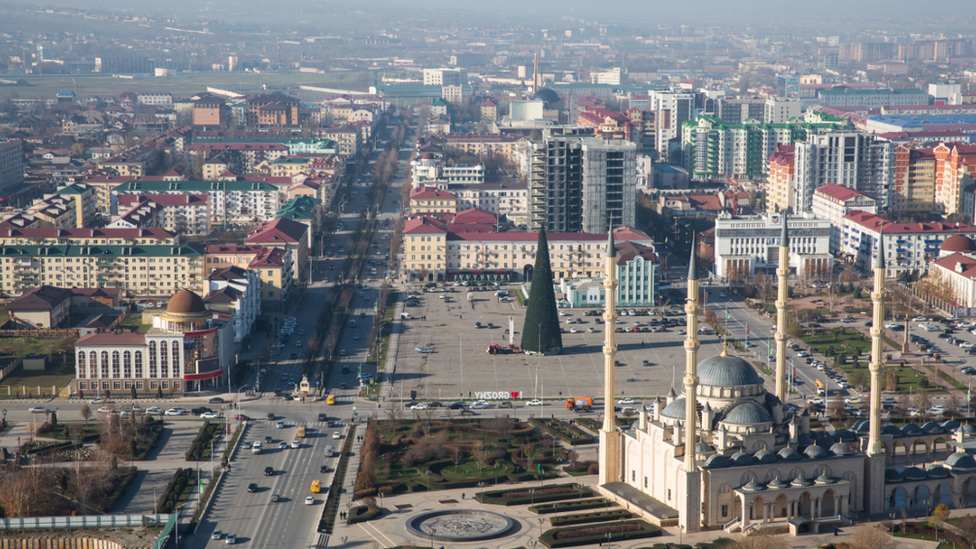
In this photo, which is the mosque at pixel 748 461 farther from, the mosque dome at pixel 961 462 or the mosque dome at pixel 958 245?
the mosque dome at pixel 958 245

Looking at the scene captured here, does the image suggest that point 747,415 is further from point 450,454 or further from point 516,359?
point 516,359

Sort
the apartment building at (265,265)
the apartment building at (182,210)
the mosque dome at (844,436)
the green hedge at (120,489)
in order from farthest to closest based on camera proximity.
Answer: the apartment building at (182,210) → the apartment building at (265,265) → the mosque dome at (844,436) → the green hedge at (120,489)

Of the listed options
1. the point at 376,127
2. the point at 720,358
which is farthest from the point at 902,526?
the point at 376,127

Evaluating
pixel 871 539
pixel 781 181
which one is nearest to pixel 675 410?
pixel 871 539

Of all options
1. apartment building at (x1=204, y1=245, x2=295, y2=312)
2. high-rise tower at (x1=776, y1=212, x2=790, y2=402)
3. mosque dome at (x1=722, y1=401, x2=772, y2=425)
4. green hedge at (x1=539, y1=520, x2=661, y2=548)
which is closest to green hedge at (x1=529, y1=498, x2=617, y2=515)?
green hedge at (x1=539, y1=520, x2=661, y2=548)

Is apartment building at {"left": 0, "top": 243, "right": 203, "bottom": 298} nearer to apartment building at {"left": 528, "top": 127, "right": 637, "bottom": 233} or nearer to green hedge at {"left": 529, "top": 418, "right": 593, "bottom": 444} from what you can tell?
apartment building at {"left": 528, "top": 127, "right": 637, "bottom": 233}

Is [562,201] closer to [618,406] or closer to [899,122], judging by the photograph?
[618,406]

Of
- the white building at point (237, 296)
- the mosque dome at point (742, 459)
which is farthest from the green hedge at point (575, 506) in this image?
the white building at point (237, 296)
